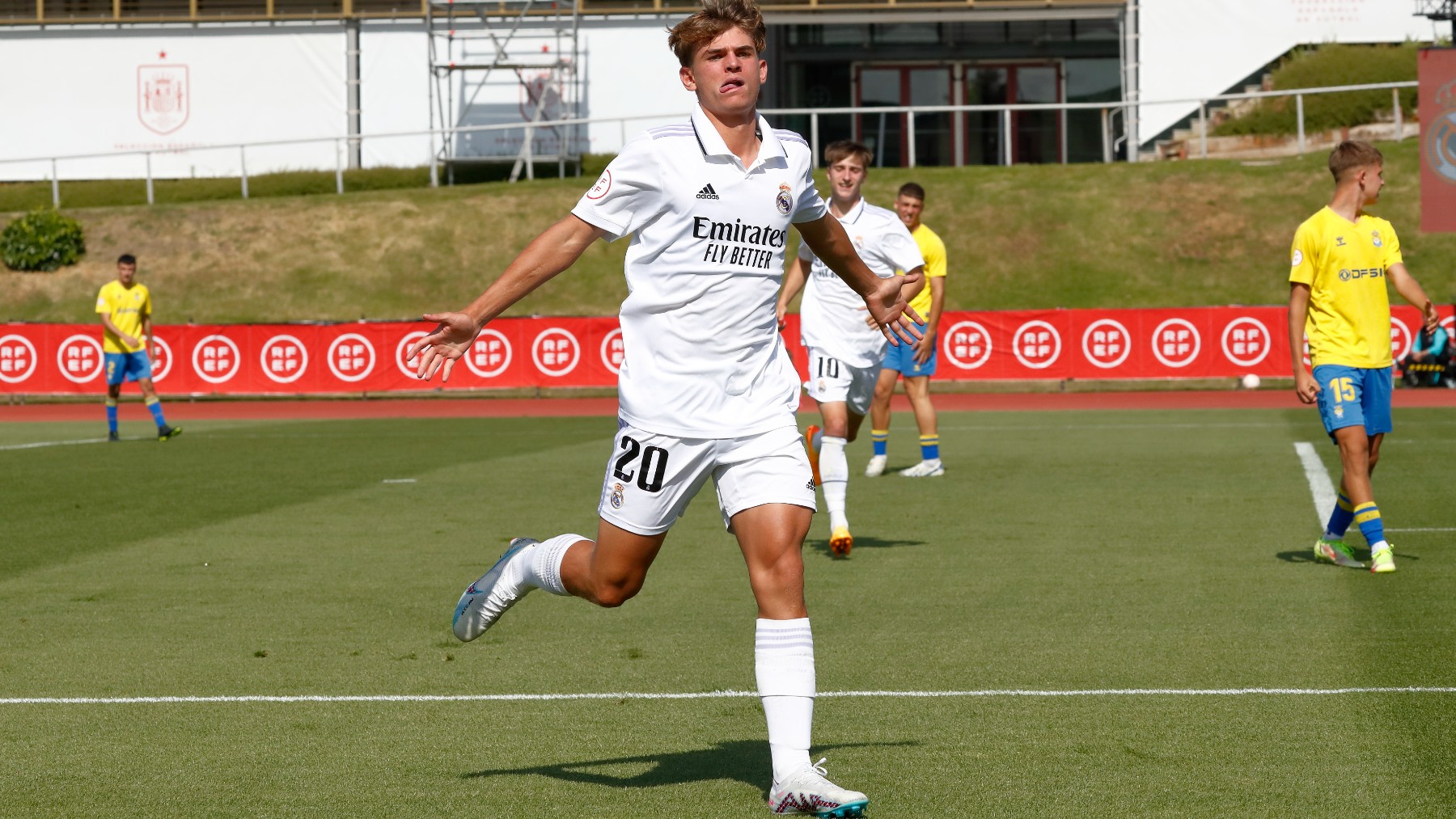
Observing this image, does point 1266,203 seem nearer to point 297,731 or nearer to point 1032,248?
point 1032,248

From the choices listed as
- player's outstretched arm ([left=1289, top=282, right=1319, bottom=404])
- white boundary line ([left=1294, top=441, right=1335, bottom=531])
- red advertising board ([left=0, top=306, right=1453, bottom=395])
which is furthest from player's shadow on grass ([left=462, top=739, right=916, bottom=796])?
red advertising board ([left=0, top=306, right=1453, bottom=395])

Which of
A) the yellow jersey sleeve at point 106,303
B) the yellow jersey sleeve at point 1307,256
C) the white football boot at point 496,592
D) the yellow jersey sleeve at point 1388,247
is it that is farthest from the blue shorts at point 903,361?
the yellow jersey sleeve at point 106,303

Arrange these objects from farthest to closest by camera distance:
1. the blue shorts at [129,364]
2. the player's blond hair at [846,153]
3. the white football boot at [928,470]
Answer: the blue shorts at [129,364] → the white football boot at [928,470] → the player's blond hair at [846,153]

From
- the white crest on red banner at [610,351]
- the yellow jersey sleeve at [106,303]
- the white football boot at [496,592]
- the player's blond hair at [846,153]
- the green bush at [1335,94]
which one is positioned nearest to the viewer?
the white football boot at [496,592]

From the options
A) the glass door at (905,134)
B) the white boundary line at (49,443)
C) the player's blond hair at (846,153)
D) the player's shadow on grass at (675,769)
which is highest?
the glass door at (905,134)

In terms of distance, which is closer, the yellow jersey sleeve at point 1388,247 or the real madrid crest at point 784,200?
the real madrid crest at point 784,200

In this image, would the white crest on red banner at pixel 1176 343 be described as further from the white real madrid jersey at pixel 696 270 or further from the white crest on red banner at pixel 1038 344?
the white real madrid jersey at pixel 696 270

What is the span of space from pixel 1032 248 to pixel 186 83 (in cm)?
2363

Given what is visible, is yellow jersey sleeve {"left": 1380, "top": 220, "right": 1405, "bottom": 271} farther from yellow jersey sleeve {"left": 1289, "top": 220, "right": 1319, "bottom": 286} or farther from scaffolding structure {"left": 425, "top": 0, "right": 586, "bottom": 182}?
scaffolding structure {"left": 425, "top": 0, "right": 586, "bottom": 182}

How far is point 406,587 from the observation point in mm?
9086

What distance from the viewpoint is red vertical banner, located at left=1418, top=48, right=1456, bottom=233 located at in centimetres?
3453

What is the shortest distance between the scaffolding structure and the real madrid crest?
38048 mm

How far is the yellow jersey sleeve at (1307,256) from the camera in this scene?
358 inches

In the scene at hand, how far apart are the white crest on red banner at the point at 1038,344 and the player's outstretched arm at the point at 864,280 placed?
869 inches
